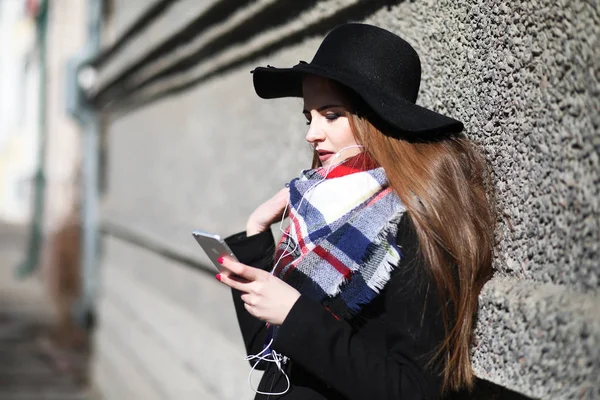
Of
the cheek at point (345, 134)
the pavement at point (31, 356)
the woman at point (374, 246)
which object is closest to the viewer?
the woman at point (374, 246)

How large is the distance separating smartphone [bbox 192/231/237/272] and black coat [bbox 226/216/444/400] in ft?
0.57

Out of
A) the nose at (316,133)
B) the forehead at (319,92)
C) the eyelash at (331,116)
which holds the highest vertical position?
the forehead at (319,92)

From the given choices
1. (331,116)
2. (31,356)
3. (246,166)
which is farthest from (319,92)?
(31,356)

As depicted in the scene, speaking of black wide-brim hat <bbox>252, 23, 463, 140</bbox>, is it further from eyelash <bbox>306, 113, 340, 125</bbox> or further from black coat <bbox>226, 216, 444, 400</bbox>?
black coat <bbox>226, 216, 444, 400</bbox>

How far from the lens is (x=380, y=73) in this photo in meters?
1.57

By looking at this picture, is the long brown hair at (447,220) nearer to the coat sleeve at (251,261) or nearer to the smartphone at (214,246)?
the smartphone at (214,246)

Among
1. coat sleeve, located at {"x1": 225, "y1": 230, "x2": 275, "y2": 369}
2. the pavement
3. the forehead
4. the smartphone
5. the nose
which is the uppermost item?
the forehead

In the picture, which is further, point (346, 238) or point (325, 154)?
point (325, 154)

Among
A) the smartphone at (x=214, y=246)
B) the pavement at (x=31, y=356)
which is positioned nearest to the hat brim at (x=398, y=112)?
the smartphone at (x=214, y=246)

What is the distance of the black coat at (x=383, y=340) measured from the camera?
1391 mm

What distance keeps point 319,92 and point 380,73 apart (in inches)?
5.6

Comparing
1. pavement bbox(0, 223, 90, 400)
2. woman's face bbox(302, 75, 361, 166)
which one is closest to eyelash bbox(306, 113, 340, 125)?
woman's face bbox(302, 75, 361, 166)

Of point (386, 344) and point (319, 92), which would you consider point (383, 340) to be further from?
point (319, 92)

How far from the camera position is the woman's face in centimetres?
159
